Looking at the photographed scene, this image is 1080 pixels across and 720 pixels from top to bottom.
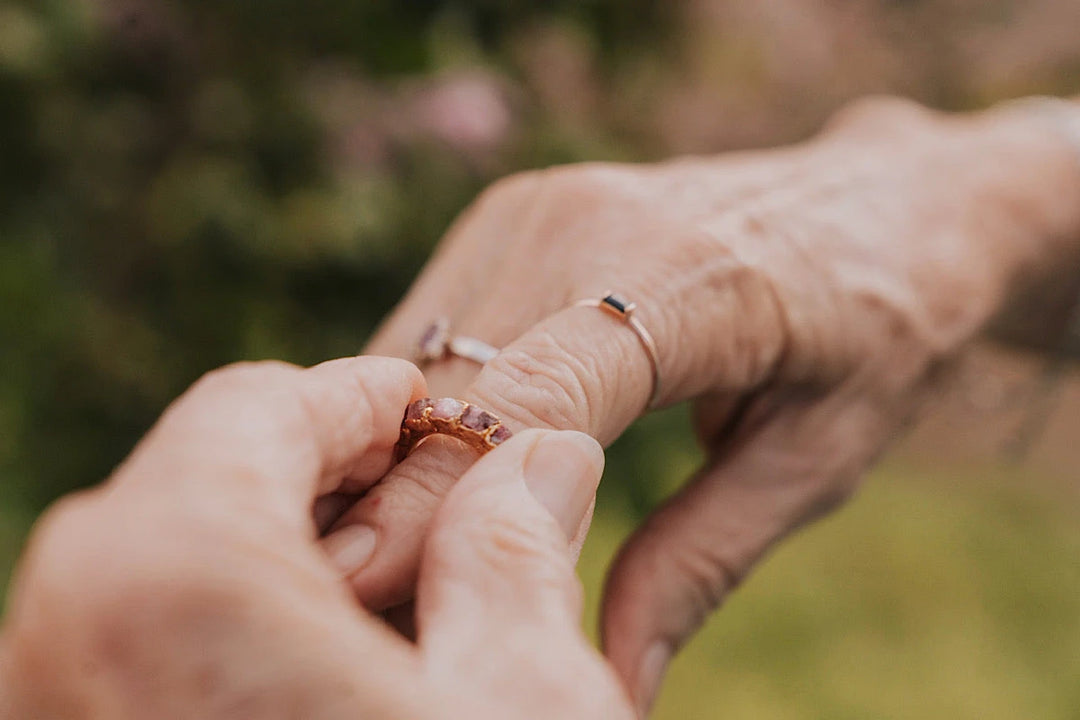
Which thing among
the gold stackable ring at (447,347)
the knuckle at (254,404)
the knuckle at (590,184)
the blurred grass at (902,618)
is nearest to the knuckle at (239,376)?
the knuckle at (254,404)

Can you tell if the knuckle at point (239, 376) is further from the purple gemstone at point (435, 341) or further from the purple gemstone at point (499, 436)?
the purple gemstone at point (435, 341)

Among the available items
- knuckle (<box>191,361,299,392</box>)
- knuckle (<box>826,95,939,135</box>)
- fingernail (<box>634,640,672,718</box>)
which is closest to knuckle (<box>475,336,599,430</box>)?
knuckle (<box>191,361,299,392</box>)

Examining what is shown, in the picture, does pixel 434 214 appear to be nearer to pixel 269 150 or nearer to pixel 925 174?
pixel 269 150

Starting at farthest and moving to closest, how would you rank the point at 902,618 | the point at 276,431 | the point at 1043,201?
the point at 902,618 → the point at 1043,201 → the point at 276,431

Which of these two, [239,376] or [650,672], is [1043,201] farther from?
[239,376]

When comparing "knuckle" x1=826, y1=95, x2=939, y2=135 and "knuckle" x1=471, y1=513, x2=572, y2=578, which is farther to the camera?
"knuckle" x1=826, y1=95, x2=939, y2=135

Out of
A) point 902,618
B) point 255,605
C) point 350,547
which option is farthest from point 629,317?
point 902,618

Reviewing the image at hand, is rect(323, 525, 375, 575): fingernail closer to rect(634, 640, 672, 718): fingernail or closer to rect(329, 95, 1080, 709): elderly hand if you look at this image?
rect(329, 95, 1080, 709): elderly hand
